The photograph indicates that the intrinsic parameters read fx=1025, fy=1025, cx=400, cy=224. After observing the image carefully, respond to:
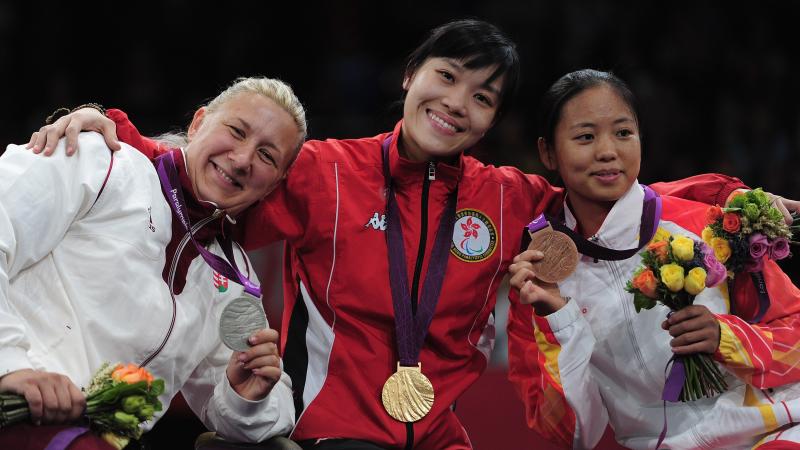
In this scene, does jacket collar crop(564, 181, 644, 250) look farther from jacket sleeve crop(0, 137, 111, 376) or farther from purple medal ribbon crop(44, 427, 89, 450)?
purple medal ribbon crop(44, 427, 89, 450)

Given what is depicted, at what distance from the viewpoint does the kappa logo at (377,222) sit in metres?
3.29

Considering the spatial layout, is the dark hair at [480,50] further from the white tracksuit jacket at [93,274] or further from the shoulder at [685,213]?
the white tracksuit jacket at [93,274]

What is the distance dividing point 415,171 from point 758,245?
1.08 m

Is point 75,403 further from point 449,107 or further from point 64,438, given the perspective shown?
point 449,107

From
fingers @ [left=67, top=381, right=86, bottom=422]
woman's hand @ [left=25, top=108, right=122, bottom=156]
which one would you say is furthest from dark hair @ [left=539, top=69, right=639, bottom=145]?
fingers @ [left=67, top=381, right=86, bottom=422]

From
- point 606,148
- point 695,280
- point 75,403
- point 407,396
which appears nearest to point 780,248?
point 695,280

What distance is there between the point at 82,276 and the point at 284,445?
74 cm

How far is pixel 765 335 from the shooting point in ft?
9.70

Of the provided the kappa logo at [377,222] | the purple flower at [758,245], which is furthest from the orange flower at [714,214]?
the kappa logo at [377,222]

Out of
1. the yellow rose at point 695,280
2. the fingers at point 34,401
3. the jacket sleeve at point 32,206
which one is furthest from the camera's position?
the yellow rose at point 695,280

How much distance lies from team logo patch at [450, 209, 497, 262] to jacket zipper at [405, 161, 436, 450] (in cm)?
10

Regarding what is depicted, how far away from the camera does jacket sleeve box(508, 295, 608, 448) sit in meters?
3.04

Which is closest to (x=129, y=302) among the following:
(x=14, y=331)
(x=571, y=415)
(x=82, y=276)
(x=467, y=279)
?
(x=82, y=276)

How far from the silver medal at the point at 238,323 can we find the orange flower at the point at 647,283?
105cm
